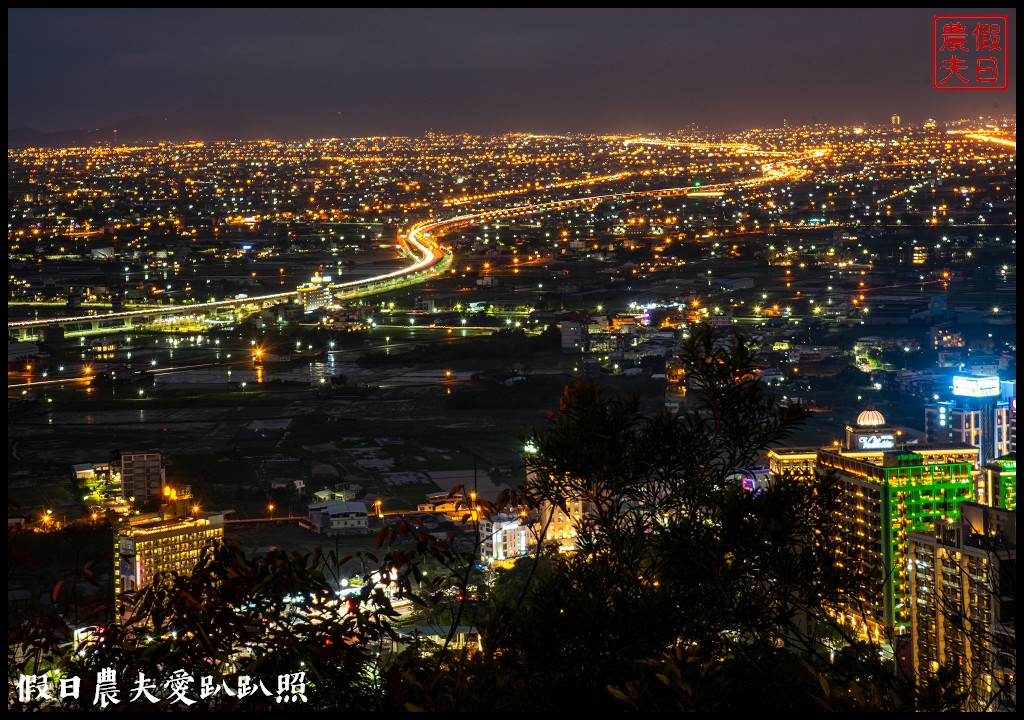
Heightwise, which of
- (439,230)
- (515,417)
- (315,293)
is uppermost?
(439,230)

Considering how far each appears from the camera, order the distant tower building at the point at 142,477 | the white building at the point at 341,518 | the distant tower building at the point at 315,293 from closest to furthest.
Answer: the white building at the point at 341,518, the distant tower building at the point at 142,477, the distant tower building at the point at 315,293

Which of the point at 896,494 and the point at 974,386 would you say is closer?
the point at 896,494

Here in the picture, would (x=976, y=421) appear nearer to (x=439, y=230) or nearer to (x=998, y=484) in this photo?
(x=998, y=484)

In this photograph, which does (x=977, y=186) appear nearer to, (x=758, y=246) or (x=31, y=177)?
(x=758, y=246)

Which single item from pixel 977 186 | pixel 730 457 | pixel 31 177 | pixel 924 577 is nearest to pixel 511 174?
pixel 31 177

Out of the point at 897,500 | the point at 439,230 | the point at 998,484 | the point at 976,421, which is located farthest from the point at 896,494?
the point at 439,230

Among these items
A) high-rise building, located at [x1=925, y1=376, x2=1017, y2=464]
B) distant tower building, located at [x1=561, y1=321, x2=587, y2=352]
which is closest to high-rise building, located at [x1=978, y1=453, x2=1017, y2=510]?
high-rise building, located at [x1=925, y1=376, x2=1017, y2=464]

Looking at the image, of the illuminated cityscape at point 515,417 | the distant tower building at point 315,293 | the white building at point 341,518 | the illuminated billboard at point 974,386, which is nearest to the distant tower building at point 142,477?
the illuminated cityscape at point 515,417

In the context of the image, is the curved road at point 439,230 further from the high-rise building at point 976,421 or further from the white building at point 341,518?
the high-rise building at point 976,421
